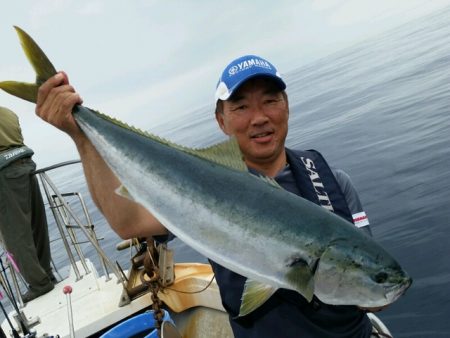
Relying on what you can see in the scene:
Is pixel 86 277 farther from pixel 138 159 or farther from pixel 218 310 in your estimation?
pixel 138 159

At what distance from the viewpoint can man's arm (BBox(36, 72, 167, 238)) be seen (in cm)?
253

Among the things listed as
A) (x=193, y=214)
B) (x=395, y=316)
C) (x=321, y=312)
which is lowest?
(x=395, y=316)

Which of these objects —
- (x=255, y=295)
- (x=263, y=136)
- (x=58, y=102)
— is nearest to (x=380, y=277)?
(x=255, y=295)

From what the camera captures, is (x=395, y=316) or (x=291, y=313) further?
(x=395, y=316)

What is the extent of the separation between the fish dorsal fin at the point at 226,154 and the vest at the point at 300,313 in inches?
31.1

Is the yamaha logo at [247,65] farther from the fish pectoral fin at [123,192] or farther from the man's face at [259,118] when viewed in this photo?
the fish pectoral fin at [123,192]

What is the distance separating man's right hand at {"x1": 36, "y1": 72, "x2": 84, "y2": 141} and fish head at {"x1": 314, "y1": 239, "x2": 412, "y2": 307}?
1832 mm

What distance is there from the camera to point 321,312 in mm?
2426

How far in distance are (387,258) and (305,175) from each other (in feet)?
3.31

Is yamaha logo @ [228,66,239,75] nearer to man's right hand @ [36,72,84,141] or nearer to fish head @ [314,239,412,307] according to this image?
man's right hand @ [36,72,84,141]

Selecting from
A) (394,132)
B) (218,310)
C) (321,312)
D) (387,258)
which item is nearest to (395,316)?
(218,310)

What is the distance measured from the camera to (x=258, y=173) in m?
2.78

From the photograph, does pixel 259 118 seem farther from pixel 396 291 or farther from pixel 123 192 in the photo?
pixel 396 291

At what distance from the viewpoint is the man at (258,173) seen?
2.44 m
